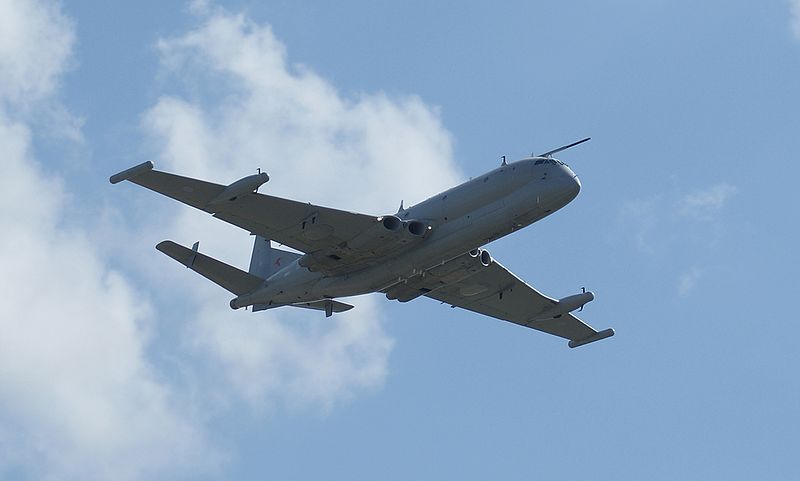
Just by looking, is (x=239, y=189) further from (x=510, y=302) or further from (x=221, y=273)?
(x=510, y=302)

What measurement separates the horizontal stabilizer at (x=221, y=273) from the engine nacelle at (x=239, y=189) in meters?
7.06

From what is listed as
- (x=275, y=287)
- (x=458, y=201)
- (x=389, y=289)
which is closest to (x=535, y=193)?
(x=458, y=201)

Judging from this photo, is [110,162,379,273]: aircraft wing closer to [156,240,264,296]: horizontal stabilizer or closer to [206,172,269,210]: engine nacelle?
[206,172,269,210]: engine nacelle

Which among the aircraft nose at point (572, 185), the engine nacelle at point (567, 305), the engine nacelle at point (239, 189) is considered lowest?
the engine nacelle at point (239, 189)

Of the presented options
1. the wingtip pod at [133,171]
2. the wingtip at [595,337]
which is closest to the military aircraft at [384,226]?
the wingtip pod at [133,171]

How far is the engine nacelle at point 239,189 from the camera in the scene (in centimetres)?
5569

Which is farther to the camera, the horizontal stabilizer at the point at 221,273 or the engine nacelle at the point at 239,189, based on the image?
the horizontal stabilizer at the point at 221,273

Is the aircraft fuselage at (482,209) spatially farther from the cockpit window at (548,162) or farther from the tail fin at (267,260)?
the tail fin at (267,260)

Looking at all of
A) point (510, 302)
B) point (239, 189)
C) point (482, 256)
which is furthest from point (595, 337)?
point (239, 189)

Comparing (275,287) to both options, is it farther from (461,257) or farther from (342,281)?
(461,257)

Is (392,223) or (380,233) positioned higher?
(392,223)

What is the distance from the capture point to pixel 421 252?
5894cm

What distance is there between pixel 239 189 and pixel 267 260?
973 cm

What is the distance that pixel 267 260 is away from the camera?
65375 mm
